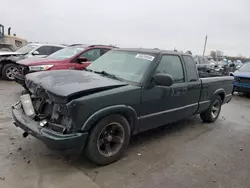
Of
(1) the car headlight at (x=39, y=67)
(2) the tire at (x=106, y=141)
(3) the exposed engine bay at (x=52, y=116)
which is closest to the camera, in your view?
(3) the exposed engine bay at (x=52, y=116)

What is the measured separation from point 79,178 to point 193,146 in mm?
2354

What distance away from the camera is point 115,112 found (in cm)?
353

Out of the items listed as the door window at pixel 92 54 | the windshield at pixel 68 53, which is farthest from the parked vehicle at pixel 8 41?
the door window at pixel 92 54

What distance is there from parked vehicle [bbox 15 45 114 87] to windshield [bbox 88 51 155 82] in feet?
9.80

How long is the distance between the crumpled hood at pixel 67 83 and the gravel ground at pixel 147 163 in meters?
1.04

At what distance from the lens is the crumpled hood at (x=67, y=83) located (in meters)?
3.22

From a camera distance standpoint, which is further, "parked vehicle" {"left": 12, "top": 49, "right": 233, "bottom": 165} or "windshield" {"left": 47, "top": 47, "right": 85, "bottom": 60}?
"windshield" {"left": 47, "top": 47, "right": 85, "bottom": 60}

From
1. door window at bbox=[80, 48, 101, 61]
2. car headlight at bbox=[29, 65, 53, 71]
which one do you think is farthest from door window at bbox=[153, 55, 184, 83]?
car headlight at bbox=[29, 65, 53, 71]

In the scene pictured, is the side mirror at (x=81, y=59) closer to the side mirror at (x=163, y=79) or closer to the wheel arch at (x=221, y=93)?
the wheel arch at (x=221, y=93)

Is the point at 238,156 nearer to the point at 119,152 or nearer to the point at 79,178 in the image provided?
the point at 119,152

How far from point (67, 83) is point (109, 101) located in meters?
0.65

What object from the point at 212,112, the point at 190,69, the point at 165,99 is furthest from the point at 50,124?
the point at 212,112

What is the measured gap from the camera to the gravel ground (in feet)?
10.6

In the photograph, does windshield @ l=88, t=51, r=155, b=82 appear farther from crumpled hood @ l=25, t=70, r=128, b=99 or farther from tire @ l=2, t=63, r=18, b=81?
tire @ l=2, t=63, r=18, b=81
